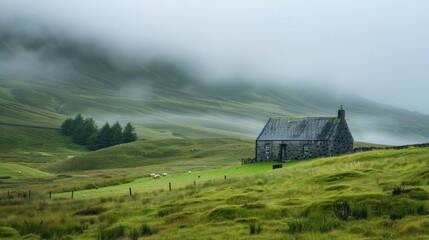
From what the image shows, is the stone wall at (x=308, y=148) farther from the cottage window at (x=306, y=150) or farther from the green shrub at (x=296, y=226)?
the green shrub at (x=296, y=226)

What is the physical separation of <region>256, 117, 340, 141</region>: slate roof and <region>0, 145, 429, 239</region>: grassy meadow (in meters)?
37.2

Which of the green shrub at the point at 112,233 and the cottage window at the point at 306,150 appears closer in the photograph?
the green shrub at the point at 112,233

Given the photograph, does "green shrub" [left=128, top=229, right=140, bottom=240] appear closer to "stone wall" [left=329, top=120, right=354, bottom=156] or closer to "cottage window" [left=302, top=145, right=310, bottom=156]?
"cottage window" [left=302, top=145, right=310, bottom=156]

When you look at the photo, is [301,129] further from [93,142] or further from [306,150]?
[93,142]

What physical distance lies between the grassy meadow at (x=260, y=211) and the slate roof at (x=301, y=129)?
3724 cm

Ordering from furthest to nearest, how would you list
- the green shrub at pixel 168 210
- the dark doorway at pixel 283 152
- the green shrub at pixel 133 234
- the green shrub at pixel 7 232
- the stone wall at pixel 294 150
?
the dark doorway at pixel 283 152
the stone wall at pixel 294 150
the green shrub at pixel 168 210
the green shrub at pixel 7 232
the green shrub at pixel 133 234

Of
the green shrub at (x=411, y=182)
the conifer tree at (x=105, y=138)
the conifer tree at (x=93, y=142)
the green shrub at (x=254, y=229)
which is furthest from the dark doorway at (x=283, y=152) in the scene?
the conifer tree at (x=93, y=142)

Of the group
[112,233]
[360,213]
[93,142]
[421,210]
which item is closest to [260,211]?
[360,213]

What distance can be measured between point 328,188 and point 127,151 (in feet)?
374

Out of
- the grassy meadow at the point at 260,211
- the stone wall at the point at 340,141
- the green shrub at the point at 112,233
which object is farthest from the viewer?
the stone wall at the point at 340,141

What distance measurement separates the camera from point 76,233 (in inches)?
1233

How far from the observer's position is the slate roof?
82.4 m

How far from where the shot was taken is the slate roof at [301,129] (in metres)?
82.4

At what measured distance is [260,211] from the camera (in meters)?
30.1
